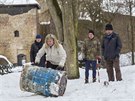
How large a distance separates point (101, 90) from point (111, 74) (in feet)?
7.74

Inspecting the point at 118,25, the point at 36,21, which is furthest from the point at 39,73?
the point at 118,25

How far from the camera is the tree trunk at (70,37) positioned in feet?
58.6

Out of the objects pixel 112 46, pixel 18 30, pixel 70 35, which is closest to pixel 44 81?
pixel 112 46

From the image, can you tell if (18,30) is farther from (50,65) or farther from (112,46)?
(50,65)

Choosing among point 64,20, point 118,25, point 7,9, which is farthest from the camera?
point 118,25

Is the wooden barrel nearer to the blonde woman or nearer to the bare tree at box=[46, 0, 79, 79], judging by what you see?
the blonde woman

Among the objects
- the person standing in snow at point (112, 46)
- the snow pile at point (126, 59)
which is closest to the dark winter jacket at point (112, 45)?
the person standing in snow at point (112, 46)

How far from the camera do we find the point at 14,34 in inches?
2133

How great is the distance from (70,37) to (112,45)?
18.0ft

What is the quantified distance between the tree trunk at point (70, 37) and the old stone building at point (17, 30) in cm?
3590

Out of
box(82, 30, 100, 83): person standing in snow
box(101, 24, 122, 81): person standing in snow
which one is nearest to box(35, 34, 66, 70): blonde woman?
box(101, 24, 122, 81): person standing in snow

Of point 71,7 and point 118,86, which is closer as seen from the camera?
point 118,86

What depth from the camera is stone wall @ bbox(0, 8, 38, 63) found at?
53531mm

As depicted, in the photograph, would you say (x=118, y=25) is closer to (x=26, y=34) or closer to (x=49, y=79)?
(x=26, y=34)
